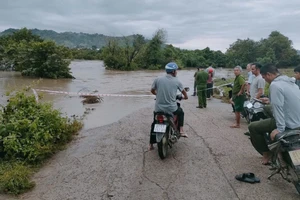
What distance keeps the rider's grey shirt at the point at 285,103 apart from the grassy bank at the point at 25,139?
3.83 m

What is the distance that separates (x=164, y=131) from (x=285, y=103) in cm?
215

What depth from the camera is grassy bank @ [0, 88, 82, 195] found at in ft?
15.7

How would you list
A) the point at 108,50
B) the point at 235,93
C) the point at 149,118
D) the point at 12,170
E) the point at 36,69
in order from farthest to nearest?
the point at 108,50
the point at 36,69
the point at 149,118
the point at 235,93
the point at 12,170

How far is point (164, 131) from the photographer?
5.46 m

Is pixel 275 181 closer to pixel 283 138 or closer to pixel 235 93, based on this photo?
pixel 283 138

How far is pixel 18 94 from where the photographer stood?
6.79 meters

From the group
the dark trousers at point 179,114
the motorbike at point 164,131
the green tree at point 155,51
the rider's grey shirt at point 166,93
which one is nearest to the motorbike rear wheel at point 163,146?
the motorbike at point 164,131

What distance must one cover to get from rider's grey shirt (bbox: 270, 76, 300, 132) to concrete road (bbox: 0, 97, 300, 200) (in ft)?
3.34

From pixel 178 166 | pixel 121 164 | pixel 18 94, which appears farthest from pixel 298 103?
pixel 18 94

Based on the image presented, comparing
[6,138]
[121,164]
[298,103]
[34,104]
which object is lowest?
[121,164]

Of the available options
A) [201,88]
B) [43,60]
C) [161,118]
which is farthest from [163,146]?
[43,60]

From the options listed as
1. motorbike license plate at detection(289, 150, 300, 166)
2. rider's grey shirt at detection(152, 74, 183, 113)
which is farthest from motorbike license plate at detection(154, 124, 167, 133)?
motorbike license plate at detection(289, 150, 300, 166)

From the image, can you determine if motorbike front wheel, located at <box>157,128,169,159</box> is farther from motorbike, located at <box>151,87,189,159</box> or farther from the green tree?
the green tree

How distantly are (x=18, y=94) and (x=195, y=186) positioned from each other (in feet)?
14.8
